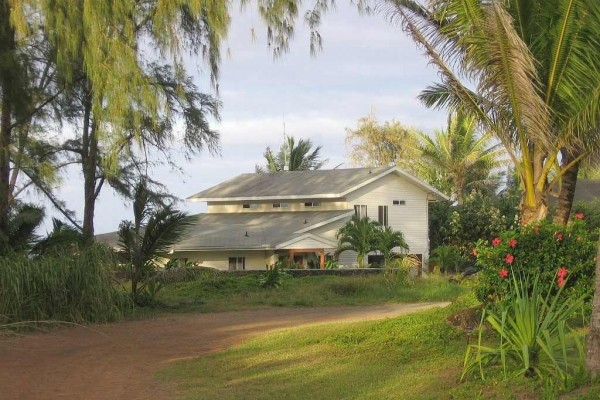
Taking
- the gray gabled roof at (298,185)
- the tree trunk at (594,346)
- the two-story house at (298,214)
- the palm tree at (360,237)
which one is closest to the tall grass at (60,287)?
the tree trunk at (594,346)

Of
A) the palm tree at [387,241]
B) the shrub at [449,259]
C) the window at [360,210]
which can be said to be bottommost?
the shrub at [449,259]

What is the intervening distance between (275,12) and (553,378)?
1067 cm

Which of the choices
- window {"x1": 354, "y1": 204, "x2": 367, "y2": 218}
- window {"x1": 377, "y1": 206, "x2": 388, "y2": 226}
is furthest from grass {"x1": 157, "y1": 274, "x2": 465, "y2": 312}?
window {"x1": 377, "y1": 206, "x2": 388, "y2": 226}

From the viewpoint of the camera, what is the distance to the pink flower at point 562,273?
37.1 feet

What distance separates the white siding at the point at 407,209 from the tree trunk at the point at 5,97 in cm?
2525

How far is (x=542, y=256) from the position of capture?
12.1 metres

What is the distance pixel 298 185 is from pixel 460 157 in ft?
37.8

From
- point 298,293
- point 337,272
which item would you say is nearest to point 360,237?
point 337,272

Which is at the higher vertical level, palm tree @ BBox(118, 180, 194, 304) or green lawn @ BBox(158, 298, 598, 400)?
palm tree @ BBox(118, 180, 194, 304)

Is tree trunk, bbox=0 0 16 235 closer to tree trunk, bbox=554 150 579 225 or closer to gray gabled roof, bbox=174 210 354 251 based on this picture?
tree trunk, bbox=554 150 579 225

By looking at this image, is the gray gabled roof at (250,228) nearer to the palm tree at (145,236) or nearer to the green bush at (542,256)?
the palm tree at (145,236)

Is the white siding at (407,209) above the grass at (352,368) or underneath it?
above

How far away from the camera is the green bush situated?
469 inches

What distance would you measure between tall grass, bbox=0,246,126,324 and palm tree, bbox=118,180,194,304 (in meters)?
1.95
